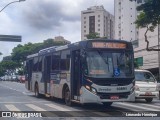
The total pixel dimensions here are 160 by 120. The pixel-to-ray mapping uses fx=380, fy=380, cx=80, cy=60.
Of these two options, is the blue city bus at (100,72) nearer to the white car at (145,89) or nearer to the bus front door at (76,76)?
the bus front door at (76,76)

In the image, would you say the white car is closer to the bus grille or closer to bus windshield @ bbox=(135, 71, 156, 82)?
bus windshield @ bbox=(135, 71, 156, 82)

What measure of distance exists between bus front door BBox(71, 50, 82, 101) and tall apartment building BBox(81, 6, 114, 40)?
421ft

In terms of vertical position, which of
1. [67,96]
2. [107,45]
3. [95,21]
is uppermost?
[95,21]

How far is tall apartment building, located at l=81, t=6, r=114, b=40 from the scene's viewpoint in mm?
146375

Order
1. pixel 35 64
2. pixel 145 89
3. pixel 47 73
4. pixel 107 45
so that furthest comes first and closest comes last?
pixel 35 64, pixel 47 73, pixel 145 89, pixel 107 45

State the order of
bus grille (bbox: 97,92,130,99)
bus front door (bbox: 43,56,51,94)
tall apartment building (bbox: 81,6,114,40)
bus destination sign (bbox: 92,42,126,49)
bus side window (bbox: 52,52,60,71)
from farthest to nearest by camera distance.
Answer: tall apartment building (bbox: 81,6,114,40)
bus front door (bbox: 43,56,51,94)
bus side window (bbox: 52,52,60,71)
bus destination sign (bbox: 92,42,126,49)
bus grille (bbox: 97,92,130,99)

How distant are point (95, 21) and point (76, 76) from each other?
431 ft

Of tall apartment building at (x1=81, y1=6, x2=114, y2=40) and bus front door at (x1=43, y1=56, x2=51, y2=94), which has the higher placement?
tall apartment building at (x1=81, y1=6, x2=114, y2=40)

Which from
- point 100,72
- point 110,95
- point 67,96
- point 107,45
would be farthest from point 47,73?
point 110,95

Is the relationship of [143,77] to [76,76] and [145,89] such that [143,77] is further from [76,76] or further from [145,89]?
[76,76]

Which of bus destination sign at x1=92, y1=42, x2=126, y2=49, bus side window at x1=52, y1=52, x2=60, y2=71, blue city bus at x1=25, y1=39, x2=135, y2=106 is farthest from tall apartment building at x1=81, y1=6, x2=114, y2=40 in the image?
bus destination sign at x1=92, y1=42, x2=126, y2=49

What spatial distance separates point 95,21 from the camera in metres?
148

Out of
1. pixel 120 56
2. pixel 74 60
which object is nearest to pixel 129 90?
pixel 120 56

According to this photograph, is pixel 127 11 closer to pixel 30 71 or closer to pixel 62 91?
pixel 30 71
